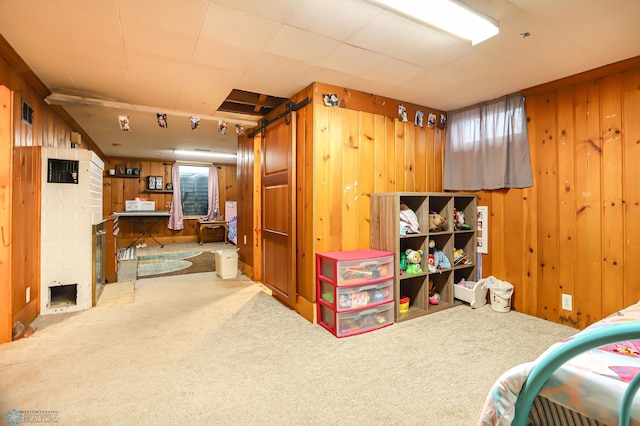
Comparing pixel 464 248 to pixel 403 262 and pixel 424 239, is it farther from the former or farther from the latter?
pixel 403 262

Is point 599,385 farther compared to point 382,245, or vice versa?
point 382,245

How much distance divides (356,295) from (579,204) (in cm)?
216

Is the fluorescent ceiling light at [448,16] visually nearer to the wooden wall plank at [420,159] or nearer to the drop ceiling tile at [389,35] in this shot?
the drop ceiling tile at [389,35]

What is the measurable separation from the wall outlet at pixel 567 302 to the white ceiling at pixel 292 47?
1987 mm

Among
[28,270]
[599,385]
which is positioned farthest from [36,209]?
[599,385]

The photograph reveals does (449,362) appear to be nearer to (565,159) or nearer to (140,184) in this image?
(565,159)

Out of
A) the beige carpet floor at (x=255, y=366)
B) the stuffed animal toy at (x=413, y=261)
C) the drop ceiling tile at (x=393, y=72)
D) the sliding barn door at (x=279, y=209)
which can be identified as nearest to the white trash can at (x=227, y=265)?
the sliding barn door at (x=279, y=209)

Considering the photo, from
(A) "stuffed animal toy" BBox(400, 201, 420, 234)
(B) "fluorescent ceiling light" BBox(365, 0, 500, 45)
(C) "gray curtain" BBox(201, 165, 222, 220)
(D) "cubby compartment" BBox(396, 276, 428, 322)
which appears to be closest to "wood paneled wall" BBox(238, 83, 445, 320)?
(A) "stuffed animal toy" BBox(400, 201, 420, 234)

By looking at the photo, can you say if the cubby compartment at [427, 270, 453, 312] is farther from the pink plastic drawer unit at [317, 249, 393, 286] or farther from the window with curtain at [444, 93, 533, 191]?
the window with curtain at [444, 93, 533, 191]

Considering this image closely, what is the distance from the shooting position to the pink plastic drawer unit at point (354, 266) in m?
2.65

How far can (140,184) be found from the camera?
789 centimetres

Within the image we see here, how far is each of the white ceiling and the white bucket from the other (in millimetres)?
2116

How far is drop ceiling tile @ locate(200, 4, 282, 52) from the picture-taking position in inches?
73.0

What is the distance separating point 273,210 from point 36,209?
90.0 inches
